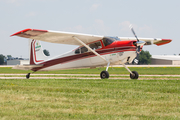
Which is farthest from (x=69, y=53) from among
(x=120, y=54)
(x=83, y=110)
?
(x=83, y=110)

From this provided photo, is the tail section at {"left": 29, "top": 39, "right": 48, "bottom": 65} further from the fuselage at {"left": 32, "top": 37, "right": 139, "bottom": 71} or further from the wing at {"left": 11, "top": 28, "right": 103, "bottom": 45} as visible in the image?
the wing at {"left": 11, "top": 28, "right": 103, "bottom": 45}

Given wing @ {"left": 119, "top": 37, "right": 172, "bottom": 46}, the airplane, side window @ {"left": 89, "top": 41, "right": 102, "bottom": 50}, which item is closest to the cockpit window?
the airplane

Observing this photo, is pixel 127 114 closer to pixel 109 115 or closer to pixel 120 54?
pixel 109 115

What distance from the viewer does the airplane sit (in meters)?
15.9

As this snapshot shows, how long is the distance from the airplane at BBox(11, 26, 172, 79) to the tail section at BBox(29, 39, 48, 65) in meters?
0.55

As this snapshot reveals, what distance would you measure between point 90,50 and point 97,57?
0.69 meters

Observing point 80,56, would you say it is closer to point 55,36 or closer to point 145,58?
point 55,36

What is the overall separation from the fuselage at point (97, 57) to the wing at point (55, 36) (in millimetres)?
611

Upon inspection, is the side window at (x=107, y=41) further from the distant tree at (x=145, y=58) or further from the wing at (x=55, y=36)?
the distant tree at (x=145, y=58)

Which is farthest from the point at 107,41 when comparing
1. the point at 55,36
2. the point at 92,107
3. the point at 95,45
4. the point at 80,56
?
the point at 92,107

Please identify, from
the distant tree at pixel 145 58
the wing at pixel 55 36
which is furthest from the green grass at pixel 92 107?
the distant tree at pixel 145 58

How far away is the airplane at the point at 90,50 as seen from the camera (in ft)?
52.3

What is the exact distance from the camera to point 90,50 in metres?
17.2

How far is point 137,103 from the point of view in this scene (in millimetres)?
7027
